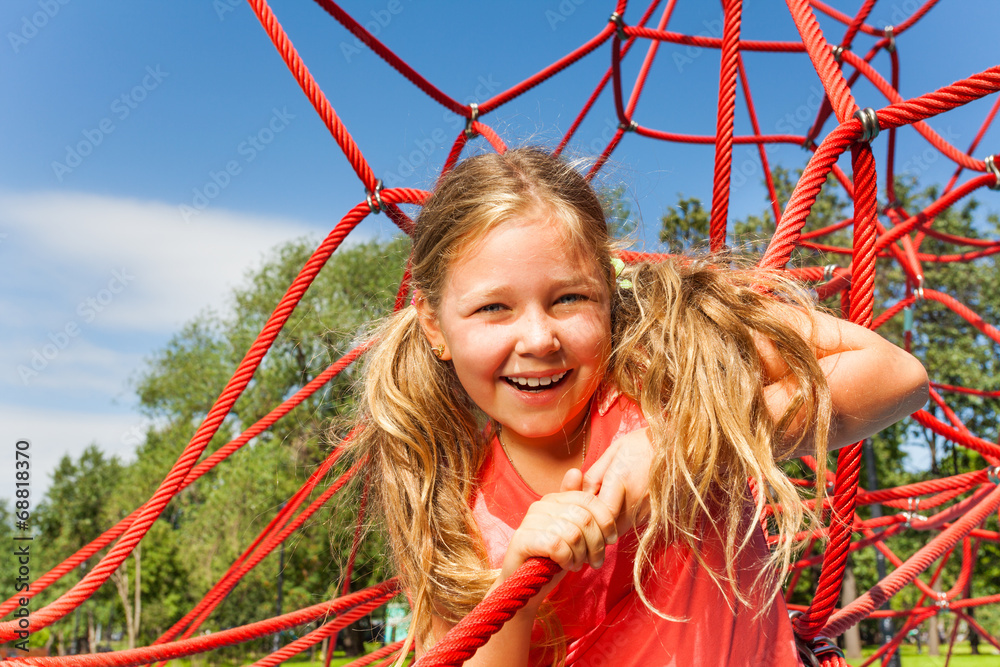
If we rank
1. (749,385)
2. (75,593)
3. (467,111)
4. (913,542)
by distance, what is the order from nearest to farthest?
(749,385) → (75,593) → (467,111) → (913,542)

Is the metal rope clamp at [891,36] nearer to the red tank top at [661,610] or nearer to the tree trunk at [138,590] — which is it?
the red tank top at [661,610]

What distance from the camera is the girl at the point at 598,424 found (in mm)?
759

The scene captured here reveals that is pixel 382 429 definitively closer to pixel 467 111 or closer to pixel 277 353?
pixel 467 111

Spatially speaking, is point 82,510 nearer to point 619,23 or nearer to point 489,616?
point 619,23

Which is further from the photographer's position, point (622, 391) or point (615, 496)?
point (622, 391)

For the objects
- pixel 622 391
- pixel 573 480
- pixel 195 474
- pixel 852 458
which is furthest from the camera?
Result: pixel 195 474

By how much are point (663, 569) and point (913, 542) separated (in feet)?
38.1

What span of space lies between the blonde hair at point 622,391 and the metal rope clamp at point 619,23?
6.15 feet

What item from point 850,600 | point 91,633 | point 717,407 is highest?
point 91,633

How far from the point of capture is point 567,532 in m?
0.65

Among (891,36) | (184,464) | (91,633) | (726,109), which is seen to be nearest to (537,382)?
(726,109)

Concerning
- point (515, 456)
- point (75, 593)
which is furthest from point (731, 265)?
point (75, 593)

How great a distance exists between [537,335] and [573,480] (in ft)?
0.67

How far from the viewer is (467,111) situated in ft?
7.53
